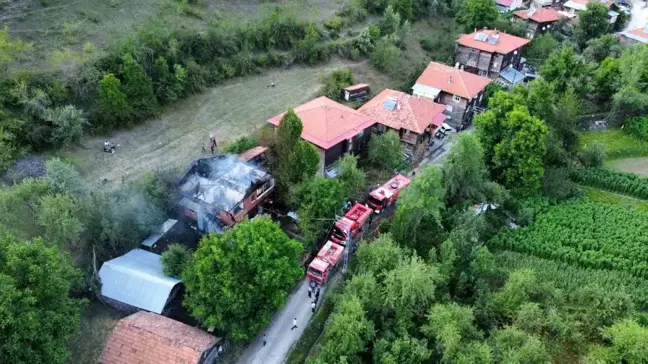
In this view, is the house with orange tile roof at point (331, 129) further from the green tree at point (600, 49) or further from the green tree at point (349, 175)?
the green tree at point (600, 49)

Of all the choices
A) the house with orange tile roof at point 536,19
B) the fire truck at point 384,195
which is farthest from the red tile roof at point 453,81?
the house with orange tile roof at point 536,19

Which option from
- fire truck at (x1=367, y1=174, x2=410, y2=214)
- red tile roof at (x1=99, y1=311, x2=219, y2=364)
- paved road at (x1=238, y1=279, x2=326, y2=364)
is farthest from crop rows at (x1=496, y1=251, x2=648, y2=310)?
red tile roof at (x1=99, y1=311, x2=219, y2=364)

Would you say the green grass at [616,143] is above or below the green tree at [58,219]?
below

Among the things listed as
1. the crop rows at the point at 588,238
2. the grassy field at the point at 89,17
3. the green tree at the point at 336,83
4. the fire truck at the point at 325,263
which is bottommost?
the crop rows at the point at 588,238

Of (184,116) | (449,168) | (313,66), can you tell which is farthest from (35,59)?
(449,168)

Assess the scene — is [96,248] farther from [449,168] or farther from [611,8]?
[611,8]

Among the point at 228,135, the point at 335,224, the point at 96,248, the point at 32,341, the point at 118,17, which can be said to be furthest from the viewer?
the point at 118,17

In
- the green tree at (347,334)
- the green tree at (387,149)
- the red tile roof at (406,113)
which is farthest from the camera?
the red tile roof at (406,113)

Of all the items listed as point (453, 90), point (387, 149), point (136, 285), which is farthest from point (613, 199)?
point (136, 285)
